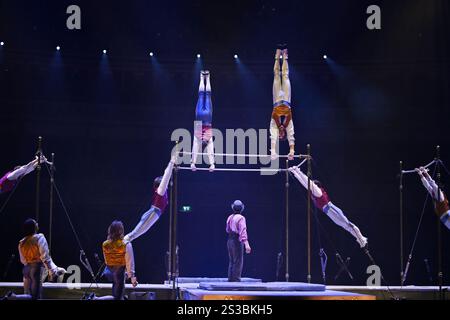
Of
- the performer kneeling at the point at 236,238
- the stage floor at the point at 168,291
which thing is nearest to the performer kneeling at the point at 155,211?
the stage floor at the point at 168,291

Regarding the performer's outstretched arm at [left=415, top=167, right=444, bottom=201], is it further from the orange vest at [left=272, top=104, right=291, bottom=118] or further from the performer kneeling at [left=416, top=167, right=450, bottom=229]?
the orange vest at [left=272, top=104, right=291, bottom=118]

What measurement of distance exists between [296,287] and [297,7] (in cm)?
787

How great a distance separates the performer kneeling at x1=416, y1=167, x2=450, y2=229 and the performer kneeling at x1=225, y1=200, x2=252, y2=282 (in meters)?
3.22

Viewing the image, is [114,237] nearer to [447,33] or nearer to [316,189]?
[316,189]

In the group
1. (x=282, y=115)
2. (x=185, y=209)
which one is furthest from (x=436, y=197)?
(x=185, y=209)

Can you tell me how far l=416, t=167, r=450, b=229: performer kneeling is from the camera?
34.3 ft

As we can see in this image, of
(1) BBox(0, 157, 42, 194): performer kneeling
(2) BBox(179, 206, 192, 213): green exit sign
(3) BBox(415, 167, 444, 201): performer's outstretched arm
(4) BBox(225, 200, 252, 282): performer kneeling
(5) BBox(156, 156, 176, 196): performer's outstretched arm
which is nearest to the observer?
(4) BBox(225, 200, 252, 282): performer kneeling

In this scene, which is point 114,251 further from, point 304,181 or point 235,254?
point 304,181

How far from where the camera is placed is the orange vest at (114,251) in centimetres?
812

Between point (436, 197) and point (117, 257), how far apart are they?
5566 millimetres

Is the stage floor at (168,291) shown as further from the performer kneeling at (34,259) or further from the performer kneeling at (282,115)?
the performer kneeling at (282,115)

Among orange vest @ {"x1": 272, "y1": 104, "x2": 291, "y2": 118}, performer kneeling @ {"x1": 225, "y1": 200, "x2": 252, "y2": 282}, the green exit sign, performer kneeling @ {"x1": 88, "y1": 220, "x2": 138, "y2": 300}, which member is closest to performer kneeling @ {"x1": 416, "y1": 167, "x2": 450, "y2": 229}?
orange vest @ {"x1": 272, "y1": 104, "x2": 291, "y2": 118}

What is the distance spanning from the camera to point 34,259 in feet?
26.8
